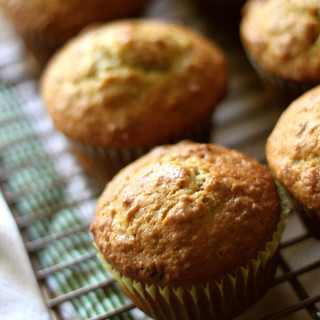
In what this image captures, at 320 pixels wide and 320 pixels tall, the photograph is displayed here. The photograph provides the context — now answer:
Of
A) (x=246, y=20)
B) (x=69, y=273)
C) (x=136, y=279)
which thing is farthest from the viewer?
(x=246, y=20)

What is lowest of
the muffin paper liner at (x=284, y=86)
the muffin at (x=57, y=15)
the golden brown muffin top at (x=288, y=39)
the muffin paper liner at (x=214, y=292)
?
the muffin paper liner at (x=214, y=292)

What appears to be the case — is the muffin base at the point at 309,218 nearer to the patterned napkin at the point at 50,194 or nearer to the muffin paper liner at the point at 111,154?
the muffin paper liner at the point at 111,154

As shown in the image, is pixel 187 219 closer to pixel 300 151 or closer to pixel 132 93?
pixel 300 151

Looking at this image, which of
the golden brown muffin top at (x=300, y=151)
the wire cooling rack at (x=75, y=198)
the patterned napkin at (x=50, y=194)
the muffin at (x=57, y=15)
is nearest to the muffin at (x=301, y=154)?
the golden brown muffin top at (x=300, y=151)

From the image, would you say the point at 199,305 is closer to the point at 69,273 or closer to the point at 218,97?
the point at 69,273

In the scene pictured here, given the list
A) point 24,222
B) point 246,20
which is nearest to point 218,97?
point 246,20

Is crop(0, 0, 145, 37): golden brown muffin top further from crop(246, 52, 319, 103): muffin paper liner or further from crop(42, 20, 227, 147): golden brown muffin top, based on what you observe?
crop(246, 52, 319, 103): muffin paper liner

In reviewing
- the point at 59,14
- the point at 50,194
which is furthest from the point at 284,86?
the point at 59,14
